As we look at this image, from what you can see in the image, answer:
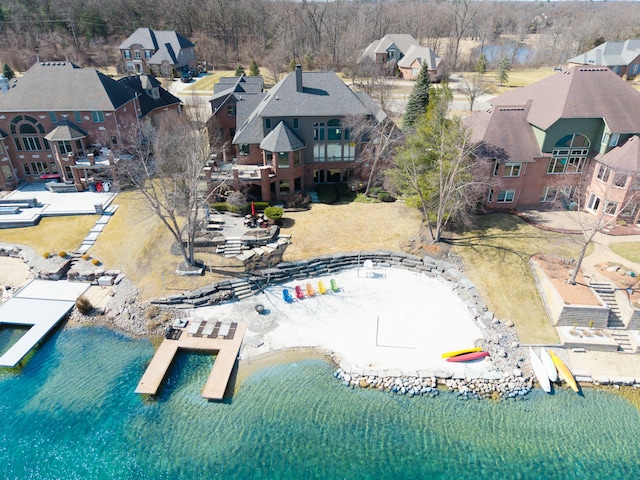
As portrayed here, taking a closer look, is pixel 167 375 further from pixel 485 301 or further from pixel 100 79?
pixel 100 79

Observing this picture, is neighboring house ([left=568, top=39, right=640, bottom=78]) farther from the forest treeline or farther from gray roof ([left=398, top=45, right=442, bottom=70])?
gray roof ([left=398, top=45, right=442, bottom=70])

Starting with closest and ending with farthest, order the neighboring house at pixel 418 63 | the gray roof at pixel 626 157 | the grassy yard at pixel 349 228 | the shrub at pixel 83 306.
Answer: the shrub at pixel 83 306
the gray roof at pixel 626 157
the grassy yard at pixel 349 228
the neighboring house at pixel 418 63

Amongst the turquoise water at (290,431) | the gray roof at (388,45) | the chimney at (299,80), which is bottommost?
the turquoise water at (290,431)

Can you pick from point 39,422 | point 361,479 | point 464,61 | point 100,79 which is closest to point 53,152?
point 100,79

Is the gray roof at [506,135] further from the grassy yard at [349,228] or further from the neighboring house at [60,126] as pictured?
the neighboring house at [60,126]

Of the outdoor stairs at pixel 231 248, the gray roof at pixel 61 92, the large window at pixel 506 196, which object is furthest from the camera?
the gray roof at pixel 61 92

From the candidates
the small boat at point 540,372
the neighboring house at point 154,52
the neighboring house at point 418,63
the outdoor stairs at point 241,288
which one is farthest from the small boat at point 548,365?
the neighboring house at point 154,52

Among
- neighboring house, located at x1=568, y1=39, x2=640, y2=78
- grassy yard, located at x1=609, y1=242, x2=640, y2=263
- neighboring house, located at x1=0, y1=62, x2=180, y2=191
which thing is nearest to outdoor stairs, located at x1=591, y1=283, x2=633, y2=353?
grassy yard, located at x1=609, y1=242, x2=640, y2=263
